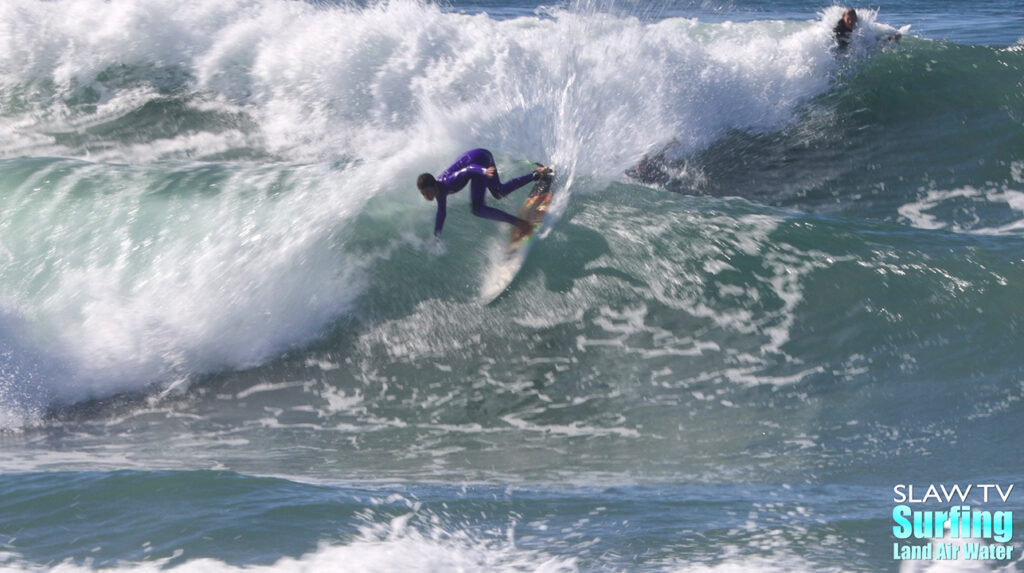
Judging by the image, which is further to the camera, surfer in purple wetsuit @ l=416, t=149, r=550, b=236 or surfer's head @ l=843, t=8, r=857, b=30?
surfer's head @ l=843, t=8, r=857, b=30

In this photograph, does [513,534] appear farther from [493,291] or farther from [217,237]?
[217,237]

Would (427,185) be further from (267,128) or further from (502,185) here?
(267,128)

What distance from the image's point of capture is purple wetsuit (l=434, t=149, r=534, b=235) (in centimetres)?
762

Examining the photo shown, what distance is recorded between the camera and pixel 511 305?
301 inches

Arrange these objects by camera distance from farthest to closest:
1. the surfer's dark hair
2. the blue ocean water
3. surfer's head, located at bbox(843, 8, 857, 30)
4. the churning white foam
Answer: surfer's head, located at bbox(843, 8, 857, 30), the churning white foam, the surfer's dark hair, the blue ocean water

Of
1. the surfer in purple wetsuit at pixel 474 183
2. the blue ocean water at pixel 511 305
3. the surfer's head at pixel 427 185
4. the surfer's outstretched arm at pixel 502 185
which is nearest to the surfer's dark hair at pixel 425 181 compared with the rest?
the surfer's head at pixel 427 185

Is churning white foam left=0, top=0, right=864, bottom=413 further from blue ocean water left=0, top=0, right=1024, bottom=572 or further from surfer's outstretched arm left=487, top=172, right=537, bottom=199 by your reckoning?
surfer's outstretched arm left=487, top=172, right=537, bottom=199

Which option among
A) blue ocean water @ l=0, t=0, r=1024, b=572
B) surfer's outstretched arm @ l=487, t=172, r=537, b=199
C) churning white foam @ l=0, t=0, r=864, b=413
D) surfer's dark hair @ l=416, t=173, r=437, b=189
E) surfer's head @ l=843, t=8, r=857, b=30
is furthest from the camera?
surfer's head @ l=843, t=8, r=857, b=30

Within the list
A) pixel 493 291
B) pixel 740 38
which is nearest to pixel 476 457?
pixel 493 291

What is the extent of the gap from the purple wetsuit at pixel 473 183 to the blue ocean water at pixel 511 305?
1.20 feet

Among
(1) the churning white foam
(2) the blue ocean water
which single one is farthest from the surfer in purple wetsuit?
(1) the churning white foam

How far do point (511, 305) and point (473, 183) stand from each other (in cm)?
101

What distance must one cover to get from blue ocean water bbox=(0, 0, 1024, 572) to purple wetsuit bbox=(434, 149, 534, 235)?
1.20 feet

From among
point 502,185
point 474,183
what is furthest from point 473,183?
point 502,185
